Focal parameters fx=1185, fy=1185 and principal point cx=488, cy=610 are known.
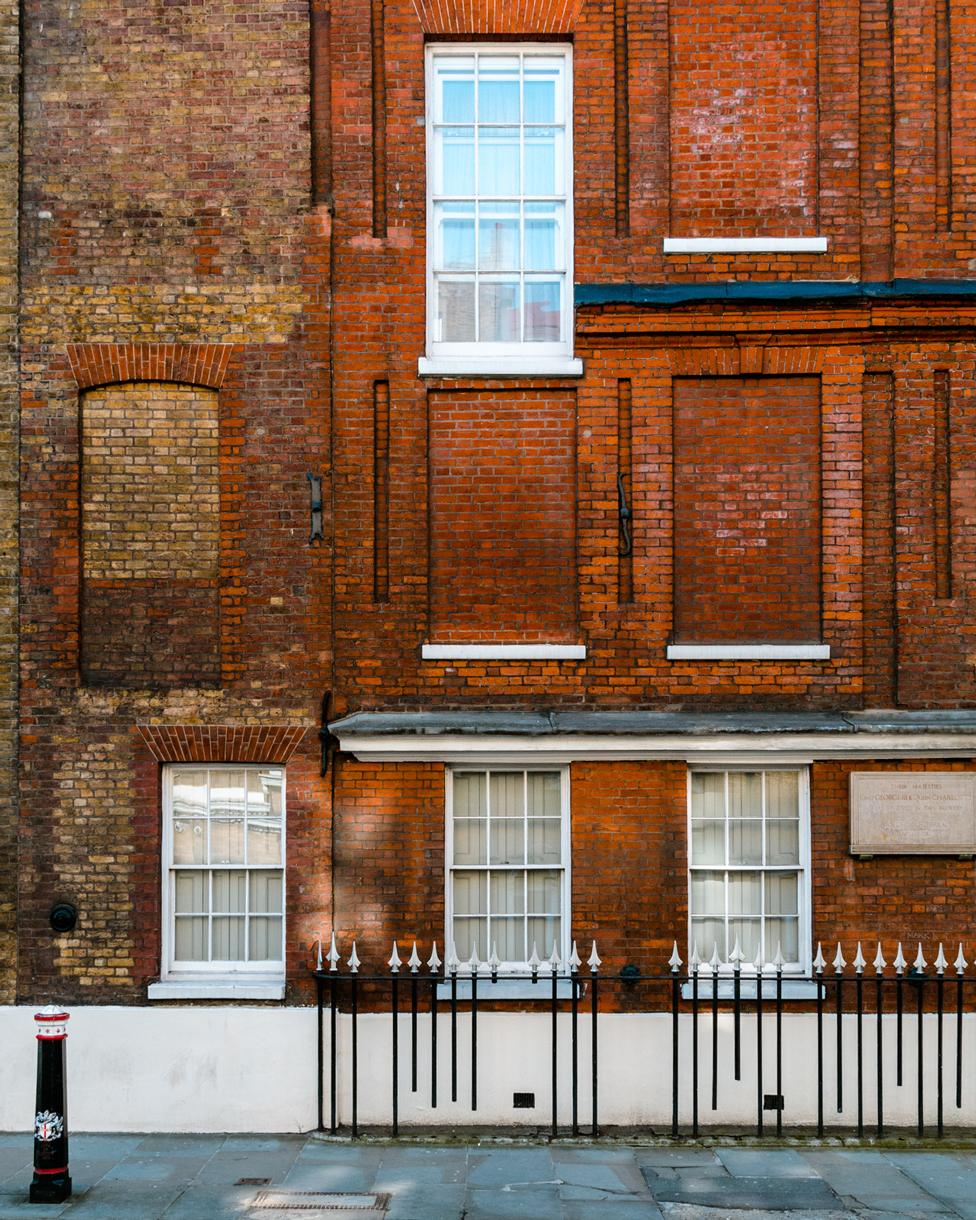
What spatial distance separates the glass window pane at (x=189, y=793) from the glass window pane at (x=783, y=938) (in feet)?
15.9

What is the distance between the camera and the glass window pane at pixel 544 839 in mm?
9891

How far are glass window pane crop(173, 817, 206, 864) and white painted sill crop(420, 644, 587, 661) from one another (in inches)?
94.5

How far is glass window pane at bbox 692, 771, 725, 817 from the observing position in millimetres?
9938

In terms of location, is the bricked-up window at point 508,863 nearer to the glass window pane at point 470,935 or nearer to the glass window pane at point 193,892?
the glass window pane at point 470,935

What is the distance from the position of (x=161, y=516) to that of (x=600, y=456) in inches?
146

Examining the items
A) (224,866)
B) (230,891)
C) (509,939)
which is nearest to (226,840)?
(224,866)

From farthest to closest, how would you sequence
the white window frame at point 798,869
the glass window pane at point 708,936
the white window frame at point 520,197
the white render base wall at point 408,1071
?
the white window frame at point 520,197, the glass window pane at point 708,936, the white window frame at point 798,869, the white render base wall at point 408,1071

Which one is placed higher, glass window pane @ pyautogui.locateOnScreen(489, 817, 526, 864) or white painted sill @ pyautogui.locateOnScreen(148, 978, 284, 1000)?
glass window pane @ pyautogui.locateOnScreen(489, 817, 526, 864)

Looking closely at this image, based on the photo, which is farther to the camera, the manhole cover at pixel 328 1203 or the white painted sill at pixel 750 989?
the white painted sill at pixel 750 989

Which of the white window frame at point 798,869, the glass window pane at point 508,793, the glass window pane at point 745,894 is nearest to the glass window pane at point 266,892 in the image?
the glass window pane at point 508,793

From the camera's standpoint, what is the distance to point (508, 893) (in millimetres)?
9875

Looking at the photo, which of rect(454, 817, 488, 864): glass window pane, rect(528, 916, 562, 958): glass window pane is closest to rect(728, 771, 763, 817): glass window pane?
rect(528, 916, 562, 958): glass window pane

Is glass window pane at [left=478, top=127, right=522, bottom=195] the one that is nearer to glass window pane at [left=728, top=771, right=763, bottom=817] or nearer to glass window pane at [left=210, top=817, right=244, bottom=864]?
glass window pane at [left=728, top=771, right=763, bottom=817]

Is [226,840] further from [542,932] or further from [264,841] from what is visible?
[542,932]
